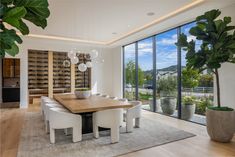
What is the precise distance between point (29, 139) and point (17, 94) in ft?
14.2

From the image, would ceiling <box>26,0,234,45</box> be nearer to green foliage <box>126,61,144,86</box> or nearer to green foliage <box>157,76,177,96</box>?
green foliage <box>126,61,144,86</box>

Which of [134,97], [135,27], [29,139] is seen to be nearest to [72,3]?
[135,27]

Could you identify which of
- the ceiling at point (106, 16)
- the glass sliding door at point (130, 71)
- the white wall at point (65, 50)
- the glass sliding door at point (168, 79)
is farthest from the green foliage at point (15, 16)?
the white wall at point (65, 50)

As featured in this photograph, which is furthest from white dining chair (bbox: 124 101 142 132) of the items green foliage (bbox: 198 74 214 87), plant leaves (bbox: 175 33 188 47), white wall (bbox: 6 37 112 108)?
white wall (bbox: 6 37 112 108)

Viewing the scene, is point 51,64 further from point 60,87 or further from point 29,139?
point 29,139

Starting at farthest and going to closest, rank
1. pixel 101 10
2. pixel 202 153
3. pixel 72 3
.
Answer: pixel 101 10, pixel 72 3, pixel 202 153

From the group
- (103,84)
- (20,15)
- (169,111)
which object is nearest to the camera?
(20,15)

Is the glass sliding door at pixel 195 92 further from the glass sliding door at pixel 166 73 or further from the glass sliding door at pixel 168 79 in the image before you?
the glass sliding door at pixel 166 73

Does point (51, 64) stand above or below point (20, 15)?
above

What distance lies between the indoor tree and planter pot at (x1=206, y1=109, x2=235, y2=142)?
0.18m

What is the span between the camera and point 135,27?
582 centimetres

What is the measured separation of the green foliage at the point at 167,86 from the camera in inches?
222

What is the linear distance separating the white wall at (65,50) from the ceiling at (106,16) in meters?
0.76

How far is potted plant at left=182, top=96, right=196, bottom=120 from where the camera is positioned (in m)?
5.09
